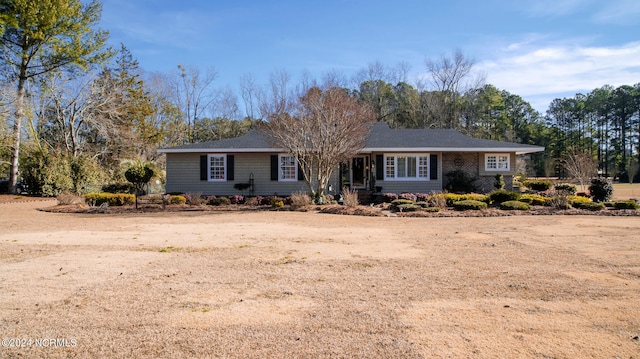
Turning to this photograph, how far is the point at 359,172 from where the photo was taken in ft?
76.8

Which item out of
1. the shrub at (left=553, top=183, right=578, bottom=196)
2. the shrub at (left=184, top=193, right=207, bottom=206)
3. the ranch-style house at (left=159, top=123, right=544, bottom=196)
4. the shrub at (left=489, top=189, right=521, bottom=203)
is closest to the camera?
the shrub at (left=489, top=189, right=521, bottom=203)

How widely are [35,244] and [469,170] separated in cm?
1887

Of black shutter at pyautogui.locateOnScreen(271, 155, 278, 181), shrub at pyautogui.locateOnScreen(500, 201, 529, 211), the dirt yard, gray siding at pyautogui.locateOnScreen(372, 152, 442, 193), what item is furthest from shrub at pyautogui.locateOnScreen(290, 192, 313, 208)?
shrub at pyautogui.locateOnScreen(500, 201, 529, 211)

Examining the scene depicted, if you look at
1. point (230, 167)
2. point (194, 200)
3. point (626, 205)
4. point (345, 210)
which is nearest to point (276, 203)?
point (345, 210)

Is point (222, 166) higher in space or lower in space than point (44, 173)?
higher

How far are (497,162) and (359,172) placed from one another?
719cm

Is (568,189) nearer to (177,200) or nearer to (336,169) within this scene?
(336,169)

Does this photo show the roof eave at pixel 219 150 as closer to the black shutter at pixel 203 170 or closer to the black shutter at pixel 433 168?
the black shutter at pixel 203 170

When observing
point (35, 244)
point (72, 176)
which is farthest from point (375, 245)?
point (72, 176)

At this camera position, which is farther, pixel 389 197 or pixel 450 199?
pixel 389 197

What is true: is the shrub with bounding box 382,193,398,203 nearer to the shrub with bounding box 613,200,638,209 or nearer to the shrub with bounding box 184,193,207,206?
the shrub with bounding box 184,193,207,206

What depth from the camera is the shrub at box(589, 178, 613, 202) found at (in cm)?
1808

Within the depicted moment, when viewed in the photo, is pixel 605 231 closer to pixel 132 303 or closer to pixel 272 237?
pixel 272 237

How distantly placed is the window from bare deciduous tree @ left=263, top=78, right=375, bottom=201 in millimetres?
4285
